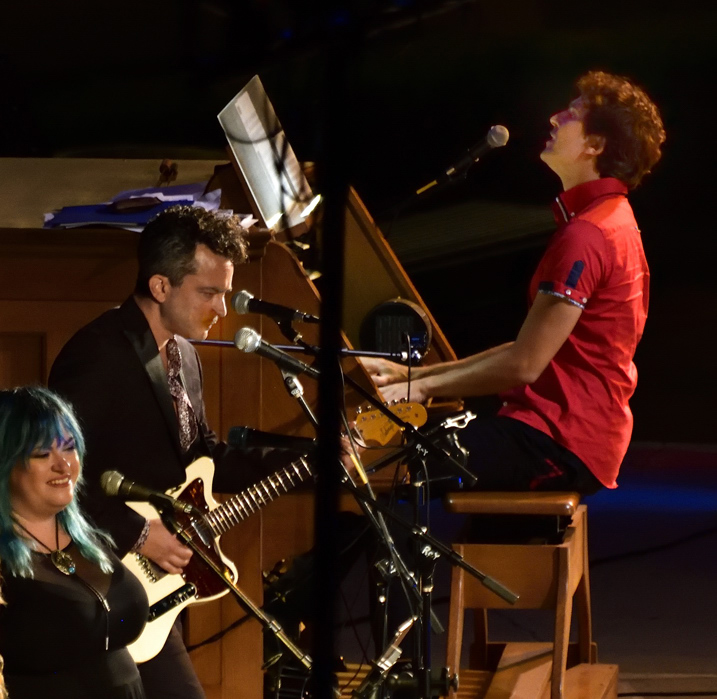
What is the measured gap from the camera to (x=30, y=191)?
3.83 meters

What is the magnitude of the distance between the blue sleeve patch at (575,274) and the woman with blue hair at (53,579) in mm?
1570

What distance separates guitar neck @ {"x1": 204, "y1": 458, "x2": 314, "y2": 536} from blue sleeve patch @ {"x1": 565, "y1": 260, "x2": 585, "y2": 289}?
95cm

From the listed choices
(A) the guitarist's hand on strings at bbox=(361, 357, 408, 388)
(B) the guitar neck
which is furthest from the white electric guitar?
(A) the guitarist's hand on strings at bbox=(361, 357, 408, 388)

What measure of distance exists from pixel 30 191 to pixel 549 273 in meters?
1.63

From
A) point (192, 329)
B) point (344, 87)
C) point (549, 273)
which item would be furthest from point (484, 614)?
point (344, 87)

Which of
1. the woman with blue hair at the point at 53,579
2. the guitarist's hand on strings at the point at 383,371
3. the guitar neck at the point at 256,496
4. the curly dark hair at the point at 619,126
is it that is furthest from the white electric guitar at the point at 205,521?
the curly dark hair at the point at 619,126

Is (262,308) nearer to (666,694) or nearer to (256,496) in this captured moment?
(256,496)

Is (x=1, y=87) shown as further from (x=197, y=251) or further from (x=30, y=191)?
A: (x=197, y=251)

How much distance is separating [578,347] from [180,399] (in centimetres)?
123

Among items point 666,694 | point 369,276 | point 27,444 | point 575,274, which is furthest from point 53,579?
point 666,694

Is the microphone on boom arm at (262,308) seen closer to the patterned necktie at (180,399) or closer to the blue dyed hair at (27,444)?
the blue dyed hair at (27,444)

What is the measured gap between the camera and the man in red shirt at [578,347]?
354 centimetres

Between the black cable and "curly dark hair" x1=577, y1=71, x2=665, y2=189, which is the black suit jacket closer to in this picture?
"curly dark hair" x1=577, y1=71, x2=665, y2=189

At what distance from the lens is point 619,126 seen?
3.83 meters
